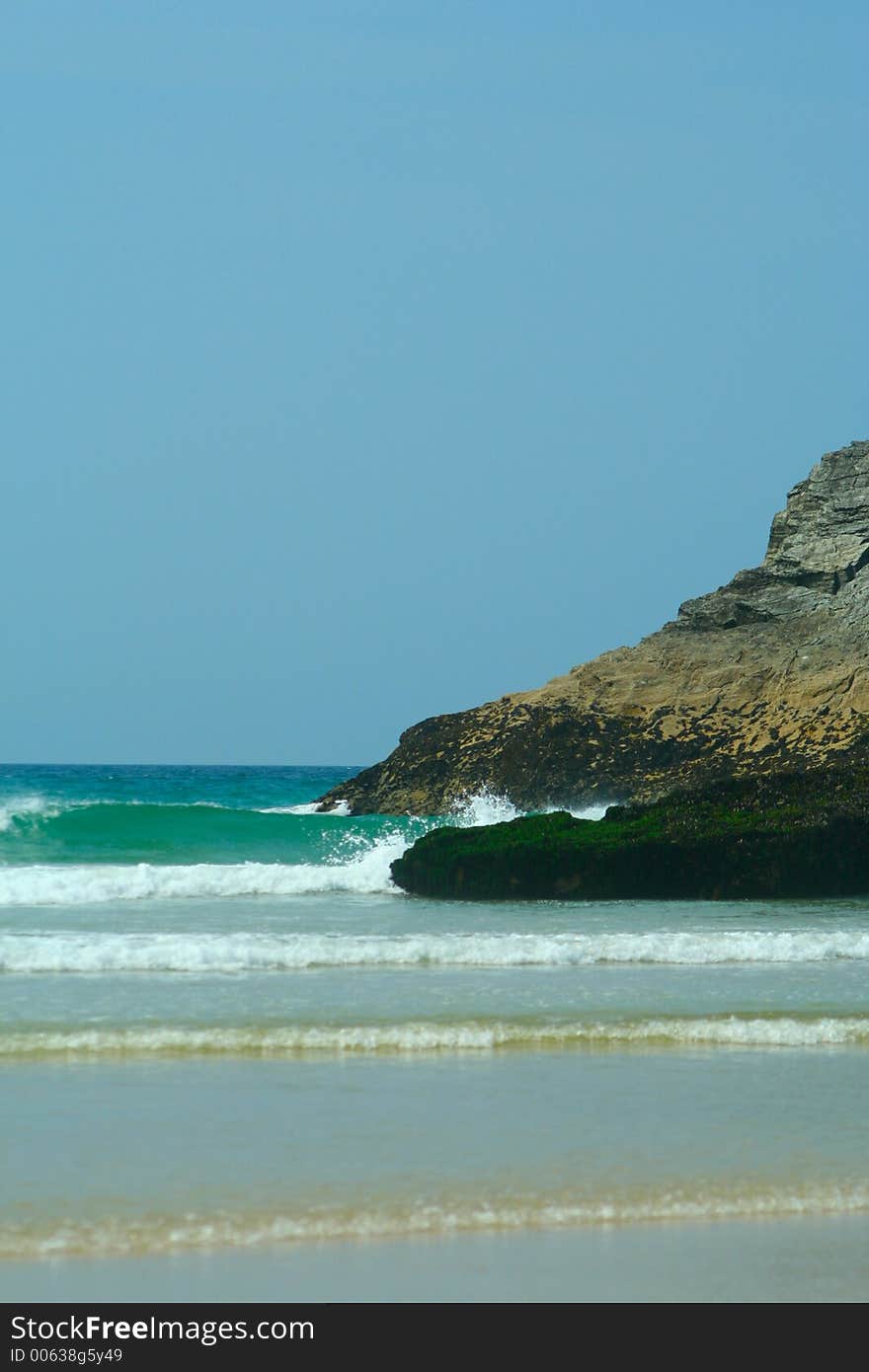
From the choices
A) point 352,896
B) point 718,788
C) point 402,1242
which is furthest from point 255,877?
point 402,1242

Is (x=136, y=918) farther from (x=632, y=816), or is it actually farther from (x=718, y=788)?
(x=718, y=788)

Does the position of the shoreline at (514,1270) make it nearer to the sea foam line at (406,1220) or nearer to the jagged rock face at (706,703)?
the sea foam line at (406,1220)

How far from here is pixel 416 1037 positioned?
9641mm

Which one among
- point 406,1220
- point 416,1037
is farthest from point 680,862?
point 406,1220

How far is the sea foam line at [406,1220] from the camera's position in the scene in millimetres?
6008

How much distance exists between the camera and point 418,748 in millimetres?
49500

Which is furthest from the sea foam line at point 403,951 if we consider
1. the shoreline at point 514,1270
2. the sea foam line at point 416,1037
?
the shoreline at point 514,1270

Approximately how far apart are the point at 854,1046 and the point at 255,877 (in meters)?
11.7

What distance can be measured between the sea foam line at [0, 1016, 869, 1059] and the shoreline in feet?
11.1

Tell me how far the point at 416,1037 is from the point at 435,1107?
1.58 m

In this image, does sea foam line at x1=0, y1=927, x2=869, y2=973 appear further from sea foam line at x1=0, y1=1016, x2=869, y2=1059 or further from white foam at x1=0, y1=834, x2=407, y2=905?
white foam at x1=0, y1=834, x2=407, y2=905

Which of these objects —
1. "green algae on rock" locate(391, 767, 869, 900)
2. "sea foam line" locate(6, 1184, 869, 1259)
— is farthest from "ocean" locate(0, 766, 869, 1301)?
"green algae on rock" locate(391, 767, 869, 900)
